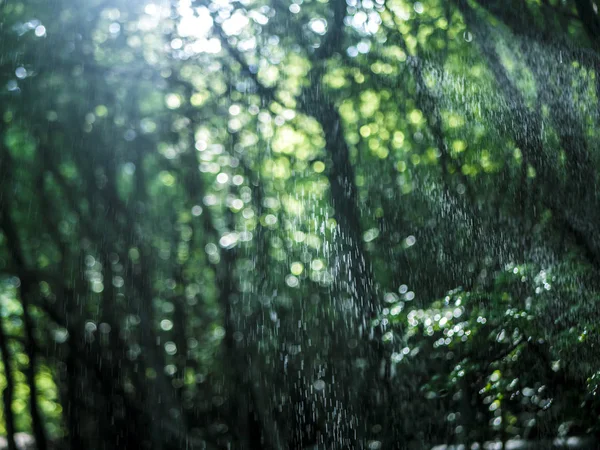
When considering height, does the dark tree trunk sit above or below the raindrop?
below

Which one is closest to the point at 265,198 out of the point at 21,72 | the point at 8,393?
the point at 21,72

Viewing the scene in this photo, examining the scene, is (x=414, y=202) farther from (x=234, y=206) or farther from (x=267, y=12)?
(x=267, y=12)

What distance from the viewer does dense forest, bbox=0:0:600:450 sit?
7.60 feet

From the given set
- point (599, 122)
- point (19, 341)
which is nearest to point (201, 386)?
point (19, 341)

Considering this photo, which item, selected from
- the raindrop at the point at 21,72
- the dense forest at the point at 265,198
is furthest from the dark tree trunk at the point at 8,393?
the raindrop at the point at 21,72

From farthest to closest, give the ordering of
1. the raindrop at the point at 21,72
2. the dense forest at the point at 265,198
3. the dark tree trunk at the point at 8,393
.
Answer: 1. the raindrop at the point at 21,72
2. the dark tree trunk at the point at 8,393
3. the dense forest at the point at 265,198

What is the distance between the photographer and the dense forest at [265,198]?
232cm

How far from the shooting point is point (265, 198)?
9.27 ft

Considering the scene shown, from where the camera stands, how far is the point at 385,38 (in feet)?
8.73

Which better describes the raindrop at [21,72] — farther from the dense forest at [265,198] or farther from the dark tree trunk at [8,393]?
Answer: the dark tree trunk at [8,393]

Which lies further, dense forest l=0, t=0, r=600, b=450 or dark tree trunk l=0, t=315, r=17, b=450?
dark tree trunk l=0, t=315, r=17, b=450

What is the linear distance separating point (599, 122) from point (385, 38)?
3.13 feet

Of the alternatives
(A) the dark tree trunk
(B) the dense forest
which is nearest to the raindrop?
(B) the dense forest

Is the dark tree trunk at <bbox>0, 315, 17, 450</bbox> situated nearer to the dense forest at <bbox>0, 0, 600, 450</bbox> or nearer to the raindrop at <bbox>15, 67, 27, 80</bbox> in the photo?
the dense forest at <bbox>0, 0, 600, 450</bbox>
